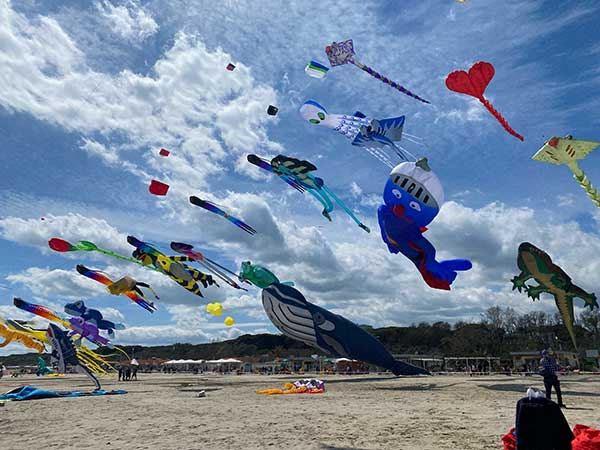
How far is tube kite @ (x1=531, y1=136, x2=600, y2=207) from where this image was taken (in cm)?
1159

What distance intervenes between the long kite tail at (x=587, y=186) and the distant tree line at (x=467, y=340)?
24770 millimetres

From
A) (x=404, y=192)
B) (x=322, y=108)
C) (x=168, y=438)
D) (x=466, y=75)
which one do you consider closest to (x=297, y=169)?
(x=322, y=108)

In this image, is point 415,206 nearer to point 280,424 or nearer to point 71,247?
point 280,424

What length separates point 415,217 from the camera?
1684cm

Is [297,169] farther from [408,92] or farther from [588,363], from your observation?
[588,363]

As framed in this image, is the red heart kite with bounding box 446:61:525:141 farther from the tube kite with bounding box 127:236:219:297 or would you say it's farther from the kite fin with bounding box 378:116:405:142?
the tube kite with bounding box 127:236:219:297

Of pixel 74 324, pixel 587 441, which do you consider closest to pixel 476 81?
pixel 587 441

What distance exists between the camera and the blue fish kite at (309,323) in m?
28.2

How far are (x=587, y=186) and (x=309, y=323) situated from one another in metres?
19.1

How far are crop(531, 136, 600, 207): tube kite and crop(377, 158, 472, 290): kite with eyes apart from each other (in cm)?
453

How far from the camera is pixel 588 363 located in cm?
4881

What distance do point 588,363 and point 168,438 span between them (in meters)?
52.7

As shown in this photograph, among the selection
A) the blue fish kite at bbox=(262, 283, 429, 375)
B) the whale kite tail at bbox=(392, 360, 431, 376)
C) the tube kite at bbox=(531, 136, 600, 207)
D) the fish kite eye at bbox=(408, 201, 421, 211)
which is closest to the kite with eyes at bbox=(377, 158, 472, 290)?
the fish kite eye at bbox=(408, 201, 421, 211)

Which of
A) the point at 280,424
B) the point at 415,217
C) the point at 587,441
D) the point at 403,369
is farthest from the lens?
the point at 403,369
